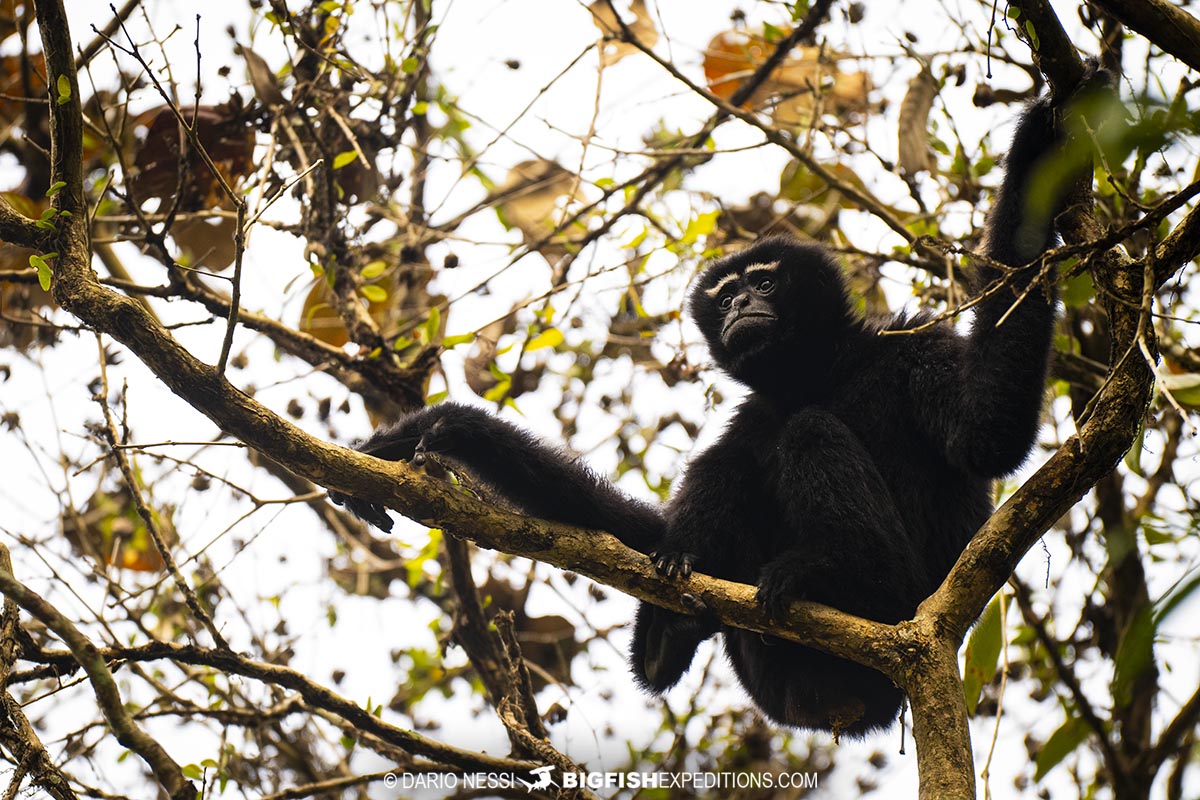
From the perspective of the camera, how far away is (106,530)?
8398 mm

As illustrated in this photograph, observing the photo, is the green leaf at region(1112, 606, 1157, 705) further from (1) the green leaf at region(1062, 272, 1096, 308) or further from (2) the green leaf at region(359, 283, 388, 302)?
(2) the green leaf at region(359, 283, 388, 302)

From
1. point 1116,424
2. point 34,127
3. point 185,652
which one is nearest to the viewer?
point 1116,424

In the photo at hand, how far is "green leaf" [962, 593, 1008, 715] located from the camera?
217 inches

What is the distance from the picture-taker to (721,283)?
7.09 meters

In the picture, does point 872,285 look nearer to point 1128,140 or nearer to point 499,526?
point 499,526

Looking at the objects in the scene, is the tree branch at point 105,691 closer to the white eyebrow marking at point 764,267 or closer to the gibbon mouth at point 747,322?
the gibbon mouth at point 747,322

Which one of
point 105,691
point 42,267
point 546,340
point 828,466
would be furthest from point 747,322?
point 105,691

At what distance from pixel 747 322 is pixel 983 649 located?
2417 mm

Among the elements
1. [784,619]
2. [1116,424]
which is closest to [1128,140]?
[1116,424]

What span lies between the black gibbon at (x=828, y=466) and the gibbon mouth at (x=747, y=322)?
0.01m

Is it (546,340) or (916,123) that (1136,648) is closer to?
(546,340)

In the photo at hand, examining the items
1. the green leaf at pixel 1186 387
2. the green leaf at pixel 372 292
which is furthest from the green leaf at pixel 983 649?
the green leaf at pixel 372 292

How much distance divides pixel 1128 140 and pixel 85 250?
409cm

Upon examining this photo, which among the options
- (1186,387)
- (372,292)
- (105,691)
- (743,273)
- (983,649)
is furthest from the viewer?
(372,292)
